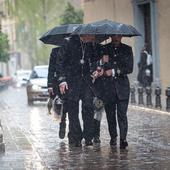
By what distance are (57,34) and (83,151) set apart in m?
2.61

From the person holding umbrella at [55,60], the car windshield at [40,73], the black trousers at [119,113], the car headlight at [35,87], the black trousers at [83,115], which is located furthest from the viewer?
the car windshield at [40,73]

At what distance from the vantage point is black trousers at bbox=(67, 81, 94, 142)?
38.3 feet

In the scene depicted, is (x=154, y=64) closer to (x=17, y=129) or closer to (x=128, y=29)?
(x=17, y=129)

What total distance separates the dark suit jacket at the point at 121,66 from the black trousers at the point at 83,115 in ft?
1.65

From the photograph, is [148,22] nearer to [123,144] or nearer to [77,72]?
[77,72]

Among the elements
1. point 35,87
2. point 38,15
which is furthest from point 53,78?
point 38,15

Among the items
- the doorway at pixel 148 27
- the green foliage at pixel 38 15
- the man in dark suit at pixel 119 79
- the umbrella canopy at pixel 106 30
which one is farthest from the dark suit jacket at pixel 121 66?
the green foliage at pixel 38 15

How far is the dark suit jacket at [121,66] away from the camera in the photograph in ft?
37.5

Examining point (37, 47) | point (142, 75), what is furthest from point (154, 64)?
point (37, 47)

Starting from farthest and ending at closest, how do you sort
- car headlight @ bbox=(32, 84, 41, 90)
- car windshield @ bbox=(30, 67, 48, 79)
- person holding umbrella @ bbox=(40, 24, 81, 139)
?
car windshield @ bbox=(30, 67, 48, 79), car headlight @ bbox=(32, 84, 41, 90), person holding umbrella @ bbox=(40, 24, 81, 139)

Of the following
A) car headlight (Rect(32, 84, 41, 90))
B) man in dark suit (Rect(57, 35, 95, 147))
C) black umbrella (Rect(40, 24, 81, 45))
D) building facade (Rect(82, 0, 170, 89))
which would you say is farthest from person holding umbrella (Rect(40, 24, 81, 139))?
car headlight (Rect(32, 84, 41, 90))

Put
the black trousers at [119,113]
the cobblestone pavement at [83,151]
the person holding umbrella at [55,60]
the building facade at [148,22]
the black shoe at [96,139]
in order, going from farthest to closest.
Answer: the building facade at [148,22]
the person holding umbrella at [55,60]
the black shoe at [96,139]
the black trousers at [119,113]
the cobblestone pavement at [83,151]

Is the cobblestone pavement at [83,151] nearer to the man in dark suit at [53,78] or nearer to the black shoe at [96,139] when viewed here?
the black shoe at [96,139]

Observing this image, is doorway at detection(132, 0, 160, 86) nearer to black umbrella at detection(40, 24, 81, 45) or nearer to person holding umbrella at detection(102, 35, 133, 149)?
black umbrella at detection(40, 24, 81, 45)
